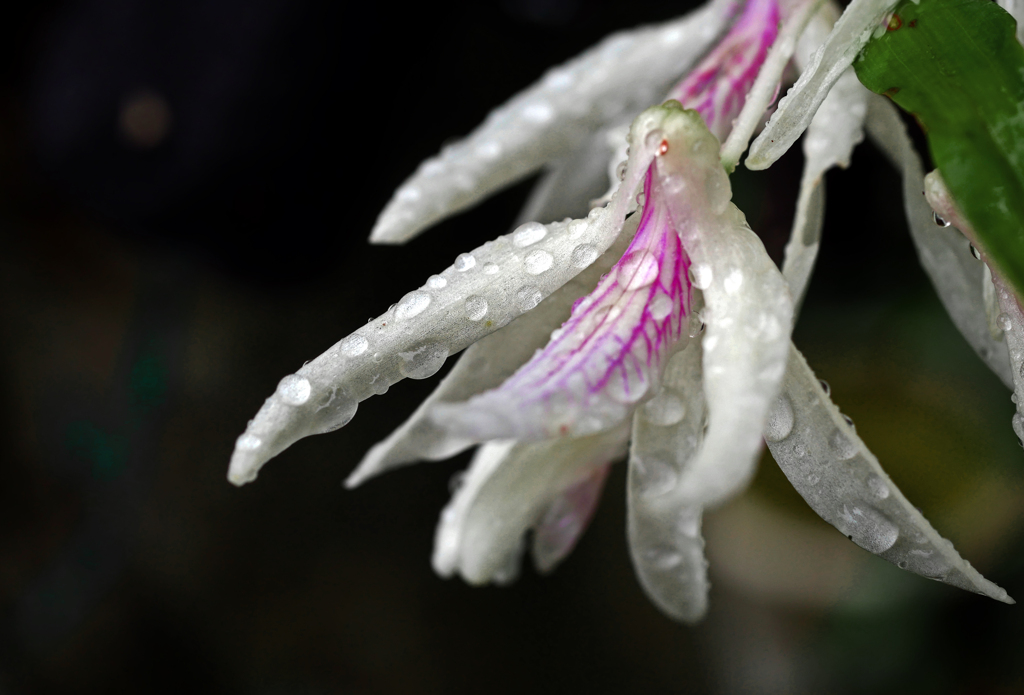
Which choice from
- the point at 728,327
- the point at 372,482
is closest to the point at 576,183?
the point at 728,327

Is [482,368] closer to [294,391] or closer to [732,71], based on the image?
[294,391]

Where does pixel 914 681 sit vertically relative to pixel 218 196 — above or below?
below

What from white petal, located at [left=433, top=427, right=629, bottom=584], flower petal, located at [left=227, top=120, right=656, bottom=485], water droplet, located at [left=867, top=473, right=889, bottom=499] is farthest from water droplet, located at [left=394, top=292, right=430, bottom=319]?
water droplet, located at [left=867, top=473, right=889, bottom=499]

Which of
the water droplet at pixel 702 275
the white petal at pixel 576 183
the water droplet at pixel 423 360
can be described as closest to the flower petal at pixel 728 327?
the water droplet at pixel 702 275

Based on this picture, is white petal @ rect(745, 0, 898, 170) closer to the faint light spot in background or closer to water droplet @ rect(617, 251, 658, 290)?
water droplet @ rect(617, 251, 658, 290)

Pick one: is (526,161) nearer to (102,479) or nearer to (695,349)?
(695,349)

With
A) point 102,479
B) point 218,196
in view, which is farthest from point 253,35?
point 102,479
